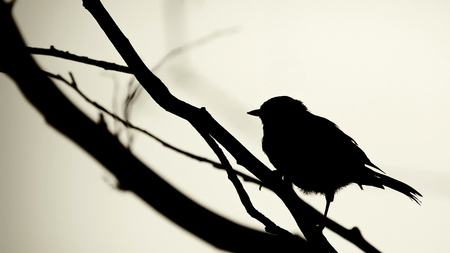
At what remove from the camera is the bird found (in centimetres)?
346

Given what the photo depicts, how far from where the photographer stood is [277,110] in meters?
4.18

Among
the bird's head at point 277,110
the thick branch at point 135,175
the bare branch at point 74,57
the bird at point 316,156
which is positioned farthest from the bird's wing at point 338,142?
the bare branch at point 74,57

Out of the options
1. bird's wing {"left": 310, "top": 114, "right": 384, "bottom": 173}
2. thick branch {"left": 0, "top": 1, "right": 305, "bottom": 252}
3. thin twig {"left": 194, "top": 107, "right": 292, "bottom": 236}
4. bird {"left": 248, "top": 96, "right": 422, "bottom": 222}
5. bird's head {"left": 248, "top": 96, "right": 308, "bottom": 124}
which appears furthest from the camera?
bird's head {"left": 248, "top": 96, "right": 308, "bottom": 124}

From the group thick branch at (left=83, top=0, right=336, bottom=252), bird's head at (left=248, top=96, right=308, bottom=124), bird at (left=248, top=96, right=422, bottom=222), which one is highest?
bird's head at (left=248, top=96, right=308, bottom=124)

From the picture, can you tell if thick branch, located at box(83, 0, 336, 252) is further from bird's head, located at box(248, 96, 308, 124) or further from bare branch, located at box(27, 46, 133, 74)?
bird's head, located at box(248, 96, 308, 124)

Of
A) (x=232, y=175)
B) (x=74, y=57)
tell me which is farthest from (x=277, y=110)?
(x=74, y=57)

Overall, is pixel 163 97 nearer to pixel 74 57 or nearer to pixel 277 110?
pixel 74 57

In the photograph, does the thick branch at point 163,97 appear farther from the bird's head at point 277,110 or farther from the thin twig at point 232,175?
the bird's head at point 277,110

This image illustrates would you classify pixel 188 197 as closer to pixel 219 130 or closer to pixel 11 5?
pixel 219 130

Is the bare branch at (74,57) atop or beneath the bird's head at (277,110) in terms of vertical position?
beneath

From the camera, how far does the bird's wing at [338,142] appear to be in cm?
364

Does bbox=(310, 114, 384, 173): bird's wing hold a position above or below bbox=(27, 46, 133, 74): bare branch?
above

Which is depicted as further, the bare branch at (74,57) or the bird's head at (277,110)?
the bird's head at (277,110)

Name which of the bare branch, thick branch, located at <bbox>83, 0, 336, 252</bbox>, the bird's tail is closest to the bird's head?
the bird's tail
